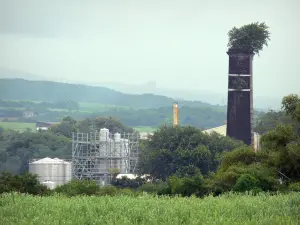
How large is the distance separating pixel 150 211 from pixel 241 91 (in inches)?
2746

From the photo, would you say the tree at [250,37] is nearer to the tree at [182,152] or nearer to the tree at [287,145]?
the tree at [182,152]

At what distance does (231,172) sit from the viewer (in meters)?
44.9

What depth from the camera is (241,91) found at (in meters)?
94.3

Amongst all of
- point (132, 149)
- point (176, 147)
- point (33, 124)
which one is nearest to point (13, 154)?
point (132, 149)

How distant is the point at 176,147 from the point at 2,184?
5026 centimetres

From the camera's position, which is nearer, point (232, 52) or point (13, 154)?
point (232, 52)

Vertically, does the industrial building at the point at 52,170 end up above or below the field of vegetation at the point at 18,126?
below

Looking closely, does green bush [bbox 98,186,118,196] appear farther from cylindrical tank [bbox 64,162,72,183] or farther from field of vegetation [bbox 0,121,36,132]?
field of vegetation [bbox 0,121,36,132]

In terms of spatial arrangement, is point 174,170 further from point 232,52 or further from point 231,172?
point 231,172

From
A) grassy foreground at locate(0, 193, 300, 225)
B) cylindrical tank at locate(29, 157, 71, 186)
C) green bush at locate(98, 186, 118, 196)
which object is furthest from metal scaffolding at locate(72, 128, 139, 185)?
grassy foreground at locate(0, 193, 300, 225)

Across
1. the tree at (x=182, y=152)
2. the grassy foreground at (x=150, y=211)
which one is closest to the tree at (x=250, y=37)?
the tree at (x=182, y=152)

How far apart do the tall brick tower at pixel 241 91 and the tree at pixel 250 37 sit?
1.29m

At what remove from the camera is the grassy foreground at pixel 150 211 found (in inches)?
932

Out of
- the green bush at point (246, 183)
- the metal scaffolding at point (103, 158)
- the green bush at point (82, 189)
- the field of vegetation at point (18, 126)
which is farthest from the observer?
the field of vegetation at point (18, 126)
